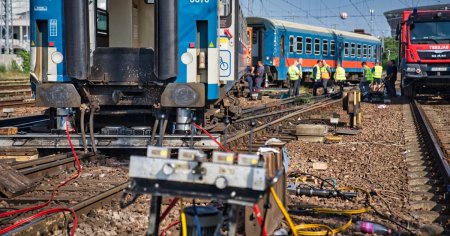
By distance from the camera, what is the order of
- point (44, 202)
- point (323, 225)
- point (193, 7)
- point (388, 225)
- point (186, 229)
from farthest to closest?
1. point (193, 7)
2. point (44, 202)
3. point (388, 225)
4. point (323, 225)
5. point (186, 229)

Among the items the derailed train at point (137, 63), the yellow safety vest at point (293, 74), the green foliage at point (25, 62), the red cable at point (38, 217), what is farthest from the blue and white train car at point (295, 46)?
the red cable at point (38, 217)

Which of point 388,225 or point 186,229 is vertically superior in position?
point 186,229

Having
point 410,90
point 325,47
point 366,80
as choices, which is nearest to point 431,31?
point 410,90

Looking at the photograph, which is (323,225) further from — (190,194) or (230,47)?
(230,47)

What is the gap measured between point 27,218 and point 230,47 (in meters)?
5.26

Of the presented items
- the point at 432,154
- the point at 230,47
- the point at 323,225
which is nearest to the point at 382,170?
the point at 432,154

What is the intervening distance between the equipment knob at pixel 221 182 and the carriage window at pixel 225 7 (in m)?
6.55

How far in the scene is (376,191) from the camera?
7.09 m

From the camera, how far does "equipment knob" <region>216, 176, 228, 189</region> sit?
3.40 m

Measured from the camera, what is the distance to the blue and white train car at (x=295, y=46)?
29.3 meters

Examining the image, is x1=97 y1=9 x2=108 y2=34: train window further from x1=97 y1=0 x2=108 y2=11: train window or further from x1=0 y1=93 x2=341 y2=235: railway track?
x1=0 y1=93 x2=341 y2=235: railway track

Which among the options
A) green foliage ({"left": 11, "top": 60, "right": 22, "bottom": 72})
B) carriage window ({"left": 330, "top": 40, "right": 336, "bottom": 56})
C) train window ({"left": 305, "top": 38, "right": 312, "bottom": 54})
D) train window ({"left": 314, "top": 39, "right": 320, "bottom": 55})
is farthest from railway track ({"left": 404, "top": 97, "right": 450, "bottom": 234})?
green foliage ({"left": 11, "top": 60, "right": 22, "bottom": 72})

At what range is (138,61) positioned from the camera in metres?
9.66

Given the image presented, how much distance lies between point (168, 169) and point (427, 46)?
1938 cm
